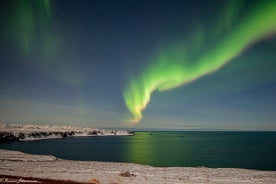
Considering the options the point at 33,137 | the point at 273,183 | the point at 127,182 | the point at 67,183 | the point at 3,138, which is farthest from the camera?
the point at 33,137

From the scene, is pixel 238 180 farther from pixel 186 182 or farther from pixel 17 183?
pixel 17 183

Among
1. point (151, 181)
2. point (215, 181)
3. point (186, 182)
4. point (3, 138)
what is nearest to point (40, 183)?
point (151, 181)

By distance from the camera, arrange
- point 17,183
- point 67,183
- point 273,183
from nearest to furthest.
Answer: point 17,183 → point 67,183 → point 273,183

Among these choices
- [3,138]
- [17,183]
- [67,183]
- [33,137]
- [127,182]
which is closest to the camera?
[17,183]

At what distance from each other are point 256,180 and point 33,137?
600 ft

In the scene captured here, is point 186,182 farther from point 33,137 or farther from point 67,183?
point 33,137

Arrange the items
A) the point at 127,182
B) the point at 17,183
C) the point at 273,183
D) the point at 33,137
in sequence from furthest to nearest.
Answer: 1. the point at 33,137
2. the point at 273,183
3. the point at 127,182
4. the point at 17,183

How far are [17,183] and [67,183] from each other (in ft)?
17.2

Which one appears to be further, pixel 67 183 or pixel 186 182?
pixel 186 182

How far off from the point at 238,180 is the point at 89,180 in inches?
804

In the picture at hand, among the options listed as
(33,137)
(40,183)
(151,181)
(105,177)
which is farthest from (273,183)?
(33,137)

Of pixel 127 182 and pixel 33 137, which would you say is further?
pixel 33 137

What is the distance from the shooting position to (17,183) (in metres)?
28.2

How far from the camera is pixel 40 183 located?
29.1 m
